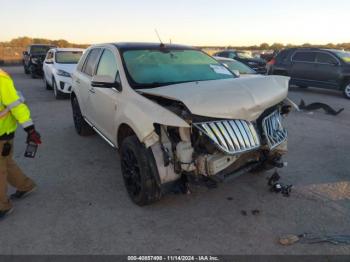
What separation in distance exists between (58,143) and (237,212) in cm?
404

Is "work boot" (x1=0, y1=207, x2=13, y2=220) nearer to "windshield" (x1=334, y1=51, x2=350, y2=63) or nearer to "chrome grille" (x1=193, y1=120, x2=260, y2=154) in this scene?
"chrome grille" (x1=193, y1=120, x2=260, y2=154)

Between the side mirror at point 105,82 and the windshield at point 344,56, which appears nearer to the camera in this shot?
the side mirror at point 105,82

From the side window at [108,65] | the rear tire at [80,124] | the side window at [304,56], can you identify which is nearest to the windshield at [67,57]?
the rear tire at [80,124]

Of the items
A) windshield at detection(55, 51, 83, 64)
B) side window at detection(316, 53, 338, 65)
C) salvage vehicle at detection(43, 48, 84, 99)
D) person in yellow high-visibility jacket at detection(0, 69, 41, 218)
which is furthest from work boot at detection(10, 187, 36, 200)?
side window at detection(316, 53, 338, 65)

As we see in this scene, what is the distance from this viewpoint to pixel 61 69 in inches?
450

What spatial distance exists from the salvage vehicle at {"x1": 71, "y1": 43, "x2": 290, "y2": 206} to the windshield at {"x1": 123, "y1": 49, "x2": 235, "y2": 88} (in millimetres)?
14

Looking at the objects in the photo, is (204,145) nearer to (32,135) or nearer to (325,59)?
(32,135)

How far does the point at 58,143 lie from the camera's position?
637cm

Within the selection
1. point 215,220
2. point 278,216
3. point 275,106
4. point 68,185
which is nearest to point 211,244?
point 215,220

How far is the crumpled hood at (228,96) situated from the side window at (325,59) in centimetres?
1016

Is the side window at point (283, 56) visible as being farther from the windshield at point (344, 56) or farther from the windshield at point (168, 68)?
the windshield at point (168, 68)

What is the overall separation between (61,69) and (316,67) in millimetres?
9613

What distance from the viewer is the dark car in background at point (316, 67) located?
12.2 m

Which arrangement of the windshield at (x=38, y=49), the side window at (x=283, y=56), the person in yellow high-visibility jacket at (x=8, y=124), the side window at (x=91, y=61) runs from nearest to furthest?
1. the person in yellow high-visibility jacket at (x=8, y=124)
2. the side window at (x=91, y=61)
3. the side window at (x=283, y=56)
4. the windshield at (x=38, y=49)
